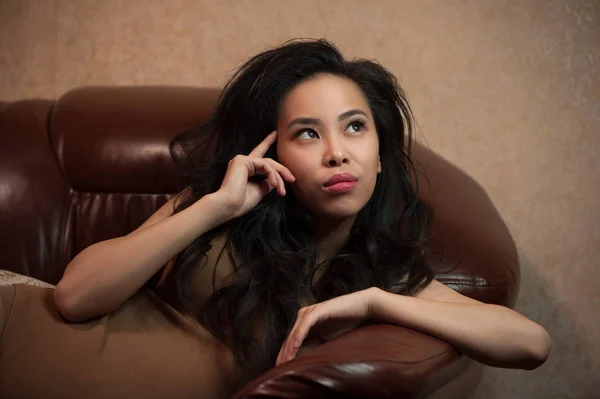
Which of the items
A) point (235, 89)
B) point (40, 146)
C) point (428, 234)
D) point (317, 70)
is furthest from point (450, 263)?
point (40, 146)

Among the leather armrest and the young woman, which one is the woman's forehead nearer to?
the young woman

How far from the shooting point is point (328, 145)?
1.42m

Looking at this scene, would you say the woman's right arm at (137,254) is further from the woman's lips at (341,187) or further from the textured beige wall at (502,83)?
the textured beige wall at (502,83)

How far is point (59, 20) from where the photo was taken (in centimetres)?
222

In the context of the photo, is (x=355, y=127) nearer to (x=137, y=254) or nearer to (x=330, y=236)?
(x=330, y=236)

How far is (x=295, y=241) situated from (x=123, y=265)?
37 cm

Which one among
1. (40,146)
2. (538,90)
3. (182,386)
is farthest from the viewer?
(538,90)

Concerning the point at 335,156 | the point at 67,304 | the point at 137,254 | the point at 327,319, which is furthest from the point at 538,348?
the point at 67,304

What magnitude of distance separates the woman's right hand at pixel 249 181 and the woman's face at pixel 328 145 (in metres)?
0.03

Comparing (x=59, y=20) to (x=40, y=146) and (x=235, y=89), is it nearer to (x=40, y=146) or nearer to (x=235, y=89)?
(x=40, y=146)

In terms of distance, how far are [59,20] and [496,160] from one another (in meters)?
1.40

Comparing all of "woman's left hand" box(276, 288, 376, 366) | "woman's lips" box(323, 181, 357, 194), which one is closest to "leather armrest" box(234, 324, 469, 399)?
"woman's left hand" box(276, 288, 376, 366)

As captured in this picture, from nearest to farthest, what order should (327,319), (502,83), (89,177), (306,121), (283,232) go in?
(327,319) < (306,121) < (283,232) < (89,177) < (502,83)

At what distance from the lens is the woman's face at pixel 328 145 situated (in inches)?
55.3
